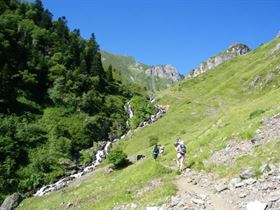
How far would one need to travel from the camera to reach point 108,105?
11875 cm

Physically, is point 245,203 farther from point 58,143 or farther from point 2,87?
point 2,87

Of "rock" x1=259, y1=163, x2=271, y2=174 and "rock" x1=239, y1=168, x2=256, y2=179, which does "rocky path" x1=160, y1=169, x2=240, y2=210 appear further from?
"rock" x1=259, y1=163, x2=271, y2=174

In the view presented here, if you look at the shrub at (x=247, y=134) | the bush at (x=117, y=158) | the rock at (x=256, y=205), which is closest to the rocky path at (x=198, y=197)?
the rock at (x=256, y=205)

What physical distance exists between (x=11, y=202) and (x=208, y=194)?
A: 37981 millimetres

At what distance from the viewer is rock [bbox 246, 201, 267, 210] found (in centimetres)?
2338

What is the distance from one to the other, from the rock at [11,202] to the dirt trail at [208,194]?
32080 mm

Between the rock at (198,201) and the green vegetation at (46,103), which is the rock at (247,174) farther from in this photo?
the green vegetation at (46,103)

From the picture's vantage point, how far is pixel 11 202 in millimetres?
58781

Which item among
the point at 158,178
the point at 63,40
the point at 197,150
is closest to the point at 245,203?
the point at 158,178

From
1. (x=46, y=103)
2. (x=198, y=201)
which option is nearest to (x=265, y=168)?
(x=198, y=201)

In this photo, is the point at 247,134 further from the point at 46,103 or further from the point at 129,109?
the point at 129,109

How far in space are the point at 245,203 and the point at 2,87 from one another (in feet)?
266

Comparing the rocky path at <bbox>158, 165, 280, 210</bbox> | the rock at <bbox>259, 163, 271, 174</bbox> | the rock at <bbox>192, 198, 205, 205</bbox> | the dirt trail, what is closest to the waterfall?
the dirt trail

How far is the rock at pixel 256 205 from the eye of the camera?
23.4 metres
